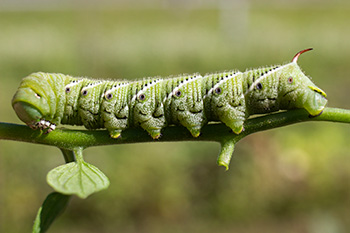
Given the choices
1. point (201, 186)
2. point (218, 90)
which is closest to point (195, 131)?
point (218, 90)

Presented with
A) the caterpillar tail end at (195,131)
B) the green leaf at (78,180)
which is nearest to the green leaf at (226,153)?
the caterpillar tail end at (195,131)

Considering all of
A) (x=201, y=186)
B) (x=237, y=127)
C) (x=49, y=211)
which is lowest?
(x=201, y=186)

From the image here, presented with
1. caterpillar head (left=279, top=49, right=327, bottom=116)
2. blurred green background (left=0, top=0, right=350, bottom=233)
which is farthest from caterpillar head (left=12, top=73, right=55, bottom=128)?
blurred green background (left=0, top=0, right=350, bottom=233)

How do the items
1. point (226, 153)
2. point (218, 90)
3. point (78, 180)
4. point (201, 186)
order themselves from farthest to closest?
point (201, 186), point (218, 90), point (226, 153), point (78, 180)

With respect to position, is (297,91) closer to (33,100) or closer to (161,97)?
(161,97)

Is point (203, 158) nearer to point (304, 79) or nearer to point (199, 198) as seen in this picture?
point (199, 198)

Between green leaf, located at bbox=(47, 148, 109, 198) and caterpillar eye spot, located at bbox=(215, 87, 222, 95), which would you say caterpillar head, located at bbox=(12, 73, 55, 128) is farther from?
caterpillar eye spot, located at bbox=(215, 87, 222, 95)
